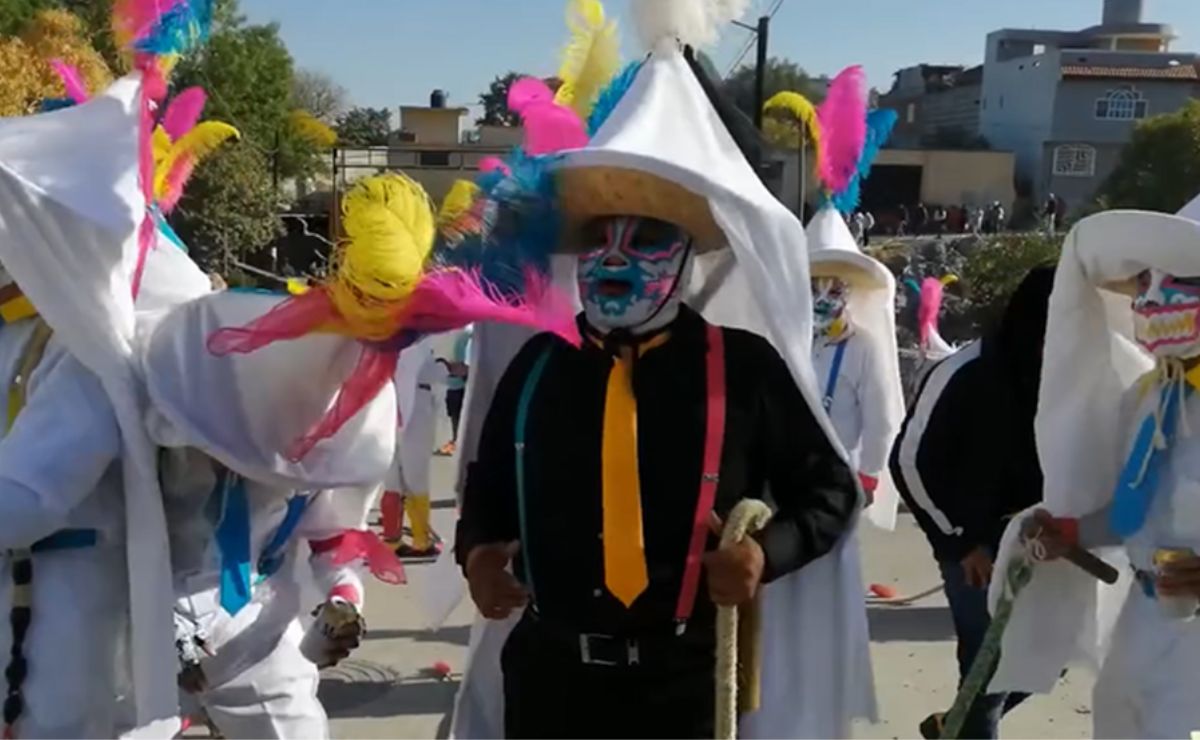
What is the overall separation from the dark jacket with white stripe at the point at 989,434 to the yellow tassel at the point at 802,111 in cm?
137

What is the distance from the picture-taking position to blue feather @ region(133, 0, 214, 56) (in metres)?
2.61

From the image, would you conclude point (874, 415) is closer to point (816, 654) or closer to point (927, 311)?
point (927, 311)

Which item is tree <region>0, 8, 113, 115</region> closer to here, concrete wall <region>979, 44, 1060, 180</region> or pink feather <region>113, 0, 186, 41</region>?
pink feather <region>113, 0, 186, 41</region>

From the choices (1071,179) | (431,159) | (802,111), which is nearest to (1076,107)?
(1071,179)

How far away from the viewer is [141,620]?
97.6 inches

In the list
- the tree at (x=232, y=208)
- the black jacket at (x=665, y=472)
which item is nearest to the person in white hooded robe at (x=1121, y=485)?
the black jacket at (x=665, y=472)

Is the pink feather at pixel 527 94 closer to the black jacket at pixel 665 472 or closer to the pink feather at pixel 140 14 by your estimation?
the black jacket at pixel 665 472

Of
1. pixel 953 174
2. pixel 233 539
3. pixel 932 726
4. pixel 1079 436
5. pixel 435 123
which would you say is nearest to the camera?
pixel 233 539

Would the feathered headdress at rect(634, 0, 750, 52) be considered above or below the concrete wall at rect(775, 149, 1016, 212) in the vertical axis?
below

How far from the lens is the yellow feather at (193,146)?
Result: 3051mm

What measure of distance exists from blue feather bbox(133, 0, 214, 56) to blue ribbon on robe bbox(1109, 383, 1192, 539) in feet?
7.04

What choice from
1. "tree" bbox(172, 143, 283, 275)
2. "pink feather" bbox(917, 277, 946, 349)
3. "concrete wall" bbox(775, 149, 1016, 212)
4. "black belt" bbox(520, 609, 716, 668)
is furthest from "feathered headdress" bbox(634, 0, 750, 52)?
"concrete wall" bbox(775, 149, 1016, 212)

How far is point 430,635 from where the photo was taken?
210 inches

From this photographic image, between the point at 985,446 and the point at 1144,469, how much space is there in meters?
0.73
